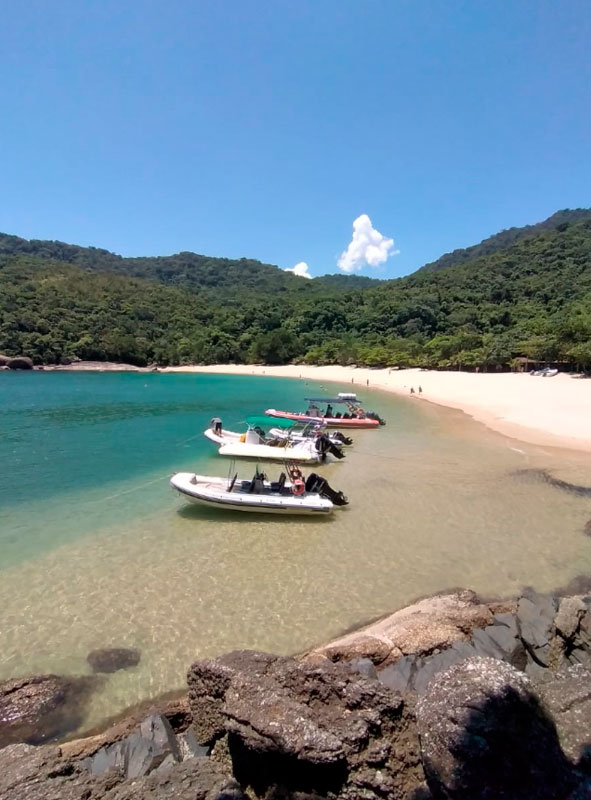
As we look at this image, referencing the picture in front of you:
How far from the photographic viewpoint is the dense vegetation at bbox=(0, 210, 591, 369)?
84712mm

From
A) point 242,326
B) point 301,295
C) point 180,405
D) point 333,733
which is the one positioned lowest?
point 180,405

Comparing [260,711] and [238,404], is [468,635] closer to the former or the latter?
[260,711]

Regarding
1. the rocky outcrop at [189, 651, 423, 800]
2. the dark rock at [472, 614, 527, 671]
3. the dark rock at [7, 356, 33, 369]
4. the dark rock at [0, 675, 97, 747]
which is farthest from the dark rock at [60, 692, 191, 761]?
the dark rock at [7, 356, 33, 369]

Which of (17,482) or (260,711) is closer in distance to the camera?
(260,711)

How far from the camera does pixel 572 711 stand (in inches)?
154

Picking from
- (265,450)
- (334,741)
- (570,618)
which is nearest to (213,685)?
(334,741)

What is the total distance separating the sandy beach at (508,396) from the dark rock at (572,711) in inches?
883

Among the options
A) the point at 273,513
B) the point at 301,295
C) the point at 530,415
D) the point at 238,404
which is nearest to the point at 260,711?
the point at 273,513

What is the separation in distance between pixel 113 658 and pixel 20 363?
98.9 metres

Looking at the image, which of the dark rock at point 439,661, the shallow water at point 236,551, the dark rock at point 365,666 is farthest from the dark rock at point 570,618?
the dark rock at point 365,666

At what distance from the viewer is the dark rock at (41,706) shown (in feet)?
22.3

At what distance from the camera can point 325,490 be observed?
15938 mm

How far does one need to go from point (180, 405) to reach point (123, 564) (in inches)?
1396

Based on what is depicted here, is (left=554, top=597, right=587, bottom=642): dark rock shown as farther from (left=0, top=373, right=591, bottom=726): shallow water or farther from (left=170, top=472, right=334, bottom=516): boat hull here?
(left=170, top=472, right=334, bottom=516): boat hull
